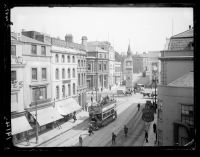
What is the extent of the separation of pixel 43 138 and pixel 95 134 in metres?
4.60

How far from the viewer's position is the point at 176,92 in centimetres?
1016

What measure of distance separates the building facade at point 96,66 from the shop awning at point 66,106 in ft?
54.5

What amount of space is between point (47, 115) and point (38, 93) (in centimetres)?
222

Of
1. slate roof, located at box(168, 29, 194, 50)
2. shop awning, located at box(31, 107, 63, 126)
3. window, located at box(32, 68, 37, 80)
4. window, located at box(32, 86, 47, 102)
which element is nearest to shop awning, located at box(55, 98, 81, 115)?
shop awning, located at box(31, 107, 63, 126)

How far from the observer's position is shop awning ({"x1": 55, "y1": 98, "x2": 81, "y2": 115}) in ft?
65.4

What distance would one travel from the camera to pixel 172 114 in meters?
10.8

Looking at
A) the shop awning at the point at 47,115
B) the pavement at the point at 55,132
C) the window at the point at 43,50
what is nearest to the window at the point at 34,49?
the window at the point at 43,50

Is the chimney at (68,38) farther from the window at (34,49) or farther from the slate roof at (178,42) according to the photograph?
the slate roof at (178,42)

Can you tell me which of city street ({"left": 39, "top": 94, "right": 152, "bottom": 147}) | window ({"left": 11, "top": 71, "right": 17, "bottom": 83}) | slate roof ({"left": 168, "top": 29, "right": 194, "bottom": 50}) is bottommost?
city street ({"left": 39, "top": 94, "right": 152, "bottom": 147})

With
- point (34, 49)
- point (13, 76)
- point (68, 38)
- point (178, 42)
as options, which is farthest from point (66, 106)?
point (178, 42)

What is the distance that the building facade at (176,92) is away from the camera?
A: 9758 mm

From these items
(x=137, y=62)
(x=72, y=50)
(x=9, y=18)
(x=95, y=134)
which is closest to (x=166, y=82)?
(x=95, y=134)

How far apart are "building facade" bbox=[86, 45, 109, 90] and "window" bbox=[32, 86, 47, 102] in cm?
1972

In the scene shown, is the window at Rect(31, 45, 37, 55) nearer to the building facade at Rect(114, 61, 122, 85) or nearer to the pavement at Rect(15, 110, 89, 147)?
the pavement at Rect(15, 110, 89, 147)
